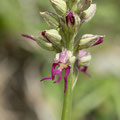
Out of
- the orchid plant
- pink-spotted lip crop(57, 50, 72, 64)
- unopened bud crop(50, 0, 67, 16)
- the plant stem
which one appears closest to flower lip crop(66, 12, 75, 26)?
the orchid plant

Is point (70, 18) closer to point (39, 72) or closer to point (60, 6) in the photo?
point (60, 6)

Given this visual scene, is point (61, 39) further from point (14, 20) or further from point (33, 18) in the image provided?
point (33, 18)

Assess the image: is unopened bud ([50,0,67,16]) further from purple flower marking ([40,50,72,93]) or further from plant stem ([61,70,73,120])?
plant stem ([61,70,73,120])

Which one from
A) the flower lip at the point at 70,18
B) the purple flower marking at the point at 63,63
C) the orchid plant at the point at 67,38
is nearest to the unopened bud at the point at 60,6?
the orchid plant at the point at 67,38

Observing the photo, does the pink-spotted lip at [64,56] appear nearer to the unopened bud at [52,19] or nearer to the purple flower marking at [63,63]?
the purple flower marking at [63,63]

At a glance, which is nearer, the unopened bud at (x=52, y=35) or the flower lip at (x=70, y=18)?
the flower lip at (x=70, y=18)

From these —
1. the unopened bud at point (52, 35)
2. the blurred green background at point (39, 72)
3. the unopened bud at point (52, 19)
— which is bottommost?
the blurred green background at point (39, 72)
